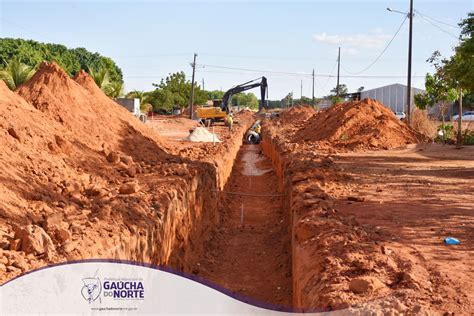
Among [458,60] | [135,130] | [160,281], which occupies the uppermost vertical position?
[458,60]

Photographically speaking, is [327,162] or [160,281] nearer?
[160,281]

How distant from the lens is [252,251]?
32.4ft

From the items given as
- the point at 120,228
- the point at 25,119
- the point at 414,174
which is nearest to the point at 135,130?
the point at 25,119

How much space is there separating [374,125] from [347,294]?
19.0 m

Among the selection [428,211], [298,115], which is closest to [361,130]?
[428,211]

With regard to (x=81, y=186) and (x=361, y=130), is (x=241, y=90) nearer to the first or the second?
Answer: (x=361, y=130)

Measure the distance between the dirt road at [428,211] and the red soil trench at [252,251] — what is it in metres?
1.49

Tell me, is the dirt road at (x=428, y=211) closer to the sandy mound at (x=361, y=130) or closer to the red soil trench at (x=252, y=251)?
the red soil trench at (x=252, y=251)

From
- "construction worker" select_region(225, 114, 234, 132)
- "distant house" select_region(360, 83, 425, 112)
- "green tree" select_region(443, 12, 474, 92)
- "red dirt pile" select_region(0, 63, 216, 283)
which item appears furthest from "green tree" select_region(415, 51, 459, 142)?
"distant house" select_region(360, 83, 425, 112)

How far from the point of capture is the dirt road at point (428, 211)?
16.0 feet

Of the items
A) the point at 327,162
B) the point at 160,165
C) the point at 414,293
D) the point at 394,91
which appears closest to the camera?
the point at 414,293

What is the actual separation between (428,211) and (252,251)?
10.9ft

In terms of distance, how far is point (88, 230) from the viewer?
5.67 metres

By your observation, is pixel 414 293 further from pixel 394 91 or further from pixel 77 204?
pixel 394 91
